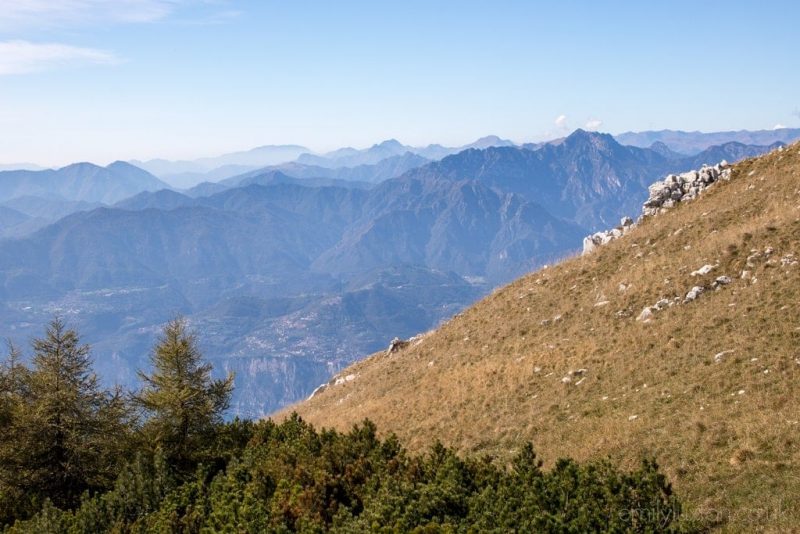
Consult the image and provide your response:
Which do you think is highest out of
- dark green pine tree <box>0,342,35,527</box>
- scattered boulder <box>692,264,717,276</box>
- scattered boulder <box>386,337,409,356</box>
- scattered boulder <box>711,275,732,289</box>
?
scattered boulder <box>692,264,717,276</box>

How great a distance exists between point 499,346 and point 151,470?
17383 mm

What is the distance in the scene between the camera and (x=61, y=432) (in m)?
21.4

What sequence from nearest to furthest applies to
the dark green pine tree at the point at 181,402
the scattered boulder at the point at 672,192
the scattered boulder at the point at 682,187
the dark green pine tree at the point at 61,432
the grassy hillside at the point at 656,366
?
1. the grassy hillside at the point at 656,366
2. the dark green pine tree at the point at 61,432
3. the dark green pine tree at the point at 181,402
4. the scattered boulder at the point at 682,187
5. the scattered boulder at the point at 672,192

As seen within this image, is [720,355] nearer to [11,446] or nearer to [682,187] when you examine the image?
[11,446]

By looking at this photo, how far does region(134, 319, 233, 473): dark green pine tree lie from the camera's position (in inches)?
842

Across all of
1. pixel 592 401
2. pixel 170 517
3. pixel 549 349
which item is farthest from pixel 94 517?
pixel 549 349

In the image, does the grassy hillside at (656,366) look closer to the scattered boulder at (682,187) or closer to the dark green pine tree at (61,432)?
the scattered boulder at (682,187)

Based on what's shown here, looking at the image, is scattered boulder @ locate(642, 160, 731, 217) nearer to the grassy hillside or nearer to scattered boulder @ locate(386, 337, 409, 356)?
the grassy hillside

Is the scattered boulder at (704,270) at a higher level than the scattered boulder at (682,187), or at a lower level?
lower

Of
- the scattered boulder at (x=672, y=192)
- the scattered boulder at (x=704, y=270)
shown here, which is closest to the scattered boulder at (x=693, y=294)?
A: the scattered boulder at (x=704, y=270)

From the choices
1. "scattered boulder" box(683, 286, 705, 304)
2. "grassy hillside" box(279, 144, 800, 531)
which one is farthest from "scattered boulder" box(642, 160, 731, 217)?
"scattered boulder" box(683, 286, 705, 304)

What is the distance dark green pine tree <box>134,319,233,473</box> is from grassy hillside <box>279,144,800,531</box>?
23.1ft

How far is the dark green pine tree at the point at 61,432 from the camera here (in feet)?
68.0

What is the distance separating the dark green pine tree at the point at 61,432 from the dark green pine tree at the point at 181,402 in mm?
1317
